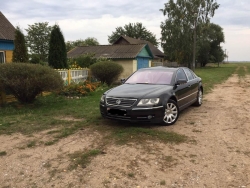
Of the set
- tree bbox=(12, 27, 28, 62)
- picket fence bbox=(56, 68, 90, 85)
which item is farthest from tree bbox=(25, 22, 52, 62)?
tree bbox=(12, 27, 28, 62)

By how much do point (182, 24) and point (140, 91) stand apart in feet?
112

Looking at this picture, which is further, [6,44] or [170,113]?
[6,44]

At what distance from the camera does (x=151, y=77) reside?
707 centimetres

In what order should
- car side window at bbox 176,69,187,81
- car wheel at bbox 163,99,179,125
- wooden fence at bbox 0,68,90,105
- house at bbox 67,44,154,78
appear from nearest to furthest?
car wheel at bbox 163,99,179,125, car side window at bbox 176,69,187,81, wooden fence at bbox 0,68,90,105, house at bbox 67,44,154,78

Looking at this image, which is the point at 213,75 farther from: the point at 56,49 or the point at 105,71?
the point at 56,49

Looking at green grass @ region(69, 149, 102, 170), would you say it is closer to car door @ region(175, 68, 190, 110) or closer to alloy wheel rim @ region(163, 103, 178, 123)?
alloy wheel rim @ region(163, 103, 178, 123)

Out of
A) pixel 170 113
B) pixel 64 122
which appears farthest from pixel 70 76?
pixel 170 113

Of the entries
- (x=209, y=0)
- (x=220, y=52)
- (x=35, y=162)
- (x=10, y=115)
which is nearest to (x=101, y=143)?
(x=35, y=162)

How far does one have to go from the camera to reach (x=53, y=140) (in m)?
5.00

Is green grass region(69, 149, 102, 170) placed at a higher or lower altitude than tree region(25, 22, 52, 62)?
lower

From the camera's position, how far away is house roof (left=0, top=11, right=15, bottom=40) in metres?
14.8

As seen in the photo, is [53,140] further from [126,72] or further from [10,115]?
[126,72]

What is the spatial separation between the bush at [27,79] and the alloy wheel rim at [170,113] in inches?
159

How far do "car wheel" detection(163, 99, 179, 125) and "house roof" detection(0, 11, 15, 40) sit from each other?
40.1 ft
